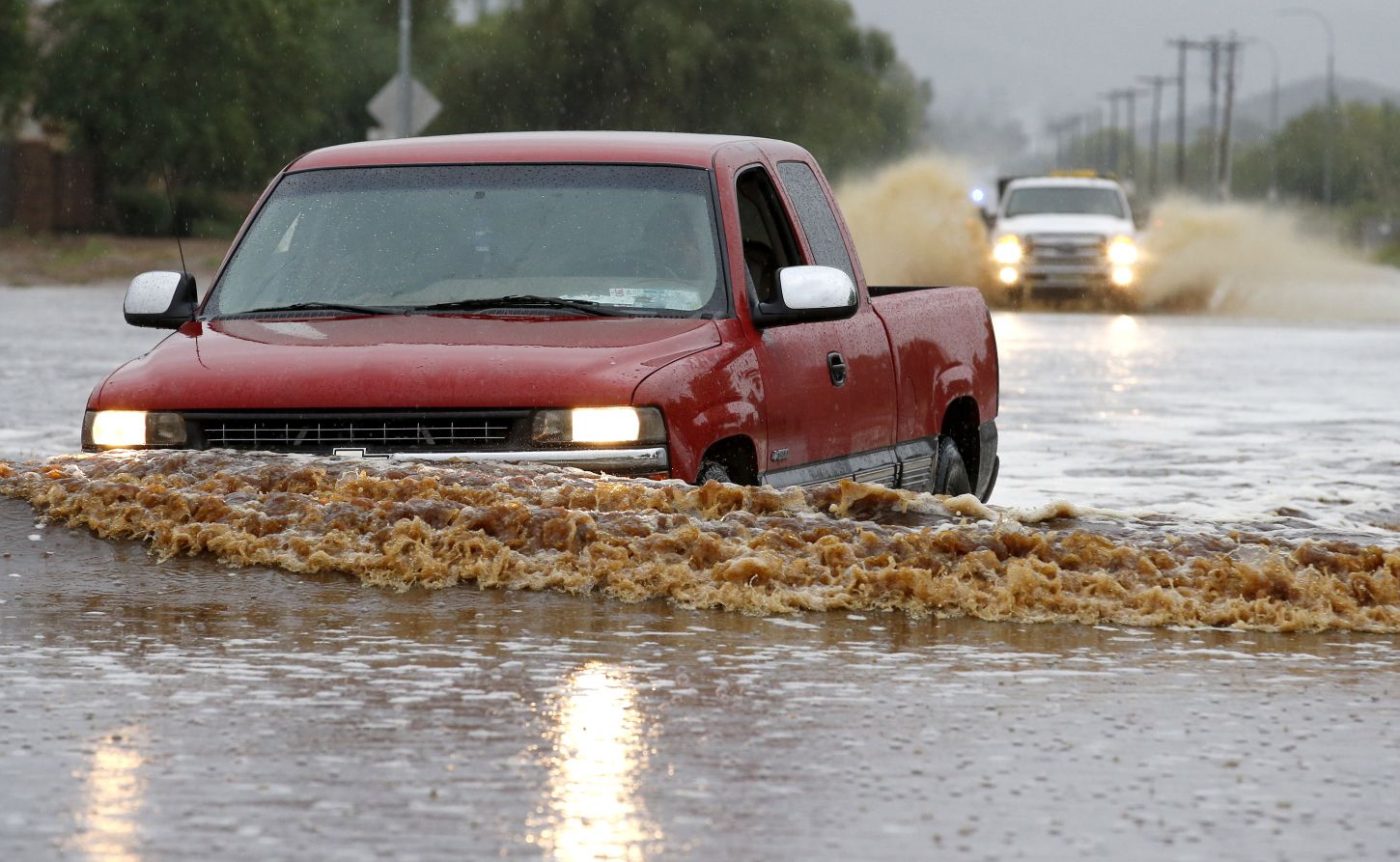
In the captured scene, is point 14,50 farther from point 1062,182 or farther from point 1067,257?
point 1067,257

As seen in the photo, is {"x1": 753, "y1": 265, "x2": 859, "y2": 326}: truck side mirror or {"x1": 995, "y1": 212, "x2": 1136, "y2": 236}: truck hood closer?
{"x1": 753, "y1": 265, "x2": 859, "y2": 326}: truck side mirror

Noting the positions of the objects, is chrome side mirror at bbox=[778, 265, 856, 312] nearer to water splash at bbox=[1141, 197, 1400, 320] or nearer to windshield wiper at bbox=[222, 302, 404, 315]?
windshield wiper at bbox=[222, 302, 404, 315]

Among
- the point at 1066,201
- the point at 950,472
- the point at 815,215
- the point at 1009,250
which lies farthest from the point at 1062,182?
the point at 815,215

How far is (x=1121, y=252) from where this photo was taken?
37.2 meters

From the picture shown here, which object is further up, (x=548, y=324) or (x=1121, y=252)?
(x=548, y=324)

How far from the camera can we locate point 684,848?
4930 millimetres

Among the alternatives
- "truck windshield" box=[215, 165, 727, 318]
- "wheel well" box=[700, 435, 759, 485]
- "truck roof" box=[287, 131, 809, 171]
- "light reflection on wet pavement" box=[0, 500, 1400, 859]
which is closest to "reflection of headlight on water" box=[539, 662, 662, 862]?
"light reflection on wet pavement" box=[0, 500, 1400, 859]

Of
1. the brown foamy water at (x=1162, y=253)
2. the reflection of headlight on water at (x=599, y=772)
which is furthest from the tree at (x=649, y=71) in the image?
the reflection of headlight on water at (x=599, y=772)

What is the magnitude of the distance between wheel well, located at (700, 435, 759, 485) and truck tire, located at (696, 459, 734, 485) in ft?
0.16

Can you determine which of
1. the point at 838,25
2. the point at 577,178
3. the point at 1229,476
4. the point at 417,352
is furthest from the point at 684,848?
the point at 838,25

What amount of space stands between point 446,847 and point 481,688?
63.3 inches

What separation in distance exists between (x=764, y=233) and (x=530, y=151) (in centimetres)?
89

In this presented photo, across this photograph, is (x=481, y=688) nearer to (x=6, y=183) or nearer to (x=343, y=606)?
(x=343, y=606)

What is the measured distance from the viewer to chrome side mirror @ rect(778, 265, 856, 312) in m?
8.71
